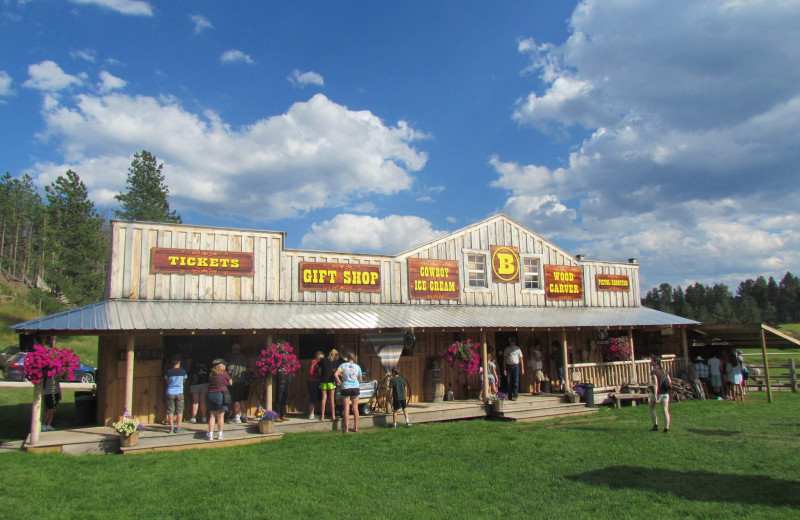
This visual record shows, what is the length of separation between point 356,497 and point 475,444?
12.0ft

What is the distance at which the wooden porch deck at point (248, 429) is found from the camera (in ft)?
30.6

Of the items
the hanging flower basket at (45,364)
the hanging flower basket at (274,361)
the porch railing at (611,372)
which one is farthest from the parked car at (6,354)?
the porch railing at (611,372)

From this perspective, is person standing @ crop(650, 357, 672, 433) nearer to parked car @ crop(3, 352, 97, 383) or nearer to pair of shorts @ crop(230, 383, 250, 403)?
pair of shorts @ crop(230, 383, 250, 403)

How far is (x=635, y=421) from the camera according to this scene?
1209 cm

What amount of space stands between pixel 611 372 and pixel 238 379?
1132 cm

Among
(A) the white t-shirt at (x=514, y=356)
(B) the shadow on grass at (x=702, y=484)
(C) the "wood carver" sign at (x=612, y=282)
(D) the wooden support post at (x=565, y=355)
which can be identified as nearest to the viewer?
(B) the shadow on grass at (x=702, y=484)

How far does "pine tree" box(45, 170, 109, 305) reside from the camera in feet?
112

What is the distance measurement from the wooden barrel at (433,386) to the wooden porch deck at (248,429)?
16.3 inches

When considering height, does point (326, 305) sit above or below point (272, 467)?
above

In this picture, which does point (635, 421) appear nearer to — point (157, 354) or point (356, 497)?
point (356, 497)

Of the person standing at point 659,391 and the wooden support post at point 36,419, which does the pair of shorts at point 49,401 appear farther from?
the person standing at point 659,391

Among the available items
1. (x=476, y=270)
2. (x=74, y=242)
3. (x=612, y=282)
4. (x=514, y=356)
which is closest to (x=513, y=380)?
(x=514, y=356)

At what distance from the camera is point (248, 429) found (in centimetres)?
1070

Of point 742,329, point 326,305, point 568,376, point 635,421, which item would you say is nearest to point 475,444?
point 635,421
